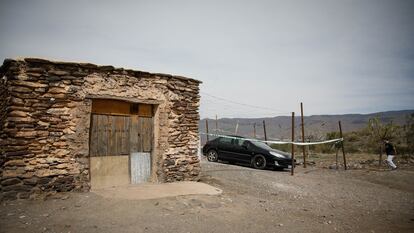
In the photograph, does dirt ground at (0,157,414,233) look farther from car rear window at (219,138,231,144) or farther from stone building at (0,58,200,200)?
car rear window at (219,138,231,144)

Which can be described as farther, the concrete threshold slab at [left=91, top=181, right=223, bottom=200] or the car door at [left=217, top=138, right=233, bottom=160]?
the car door at [left=217, top=138, right=233, bottom=160]

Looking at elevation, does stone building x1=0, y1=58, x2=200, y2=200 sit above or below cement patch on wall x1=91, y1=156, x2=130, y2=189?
above

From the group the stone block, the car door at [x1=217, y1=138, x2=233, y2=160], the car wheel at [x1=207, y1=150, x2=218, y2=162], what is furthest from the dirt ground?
the car wheel at [x1=207, y1=150, x2=218, y2=162]

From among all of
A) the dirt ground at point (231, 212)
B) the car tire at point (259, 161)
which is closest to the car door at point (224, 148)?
the car tire at point (259, 161)

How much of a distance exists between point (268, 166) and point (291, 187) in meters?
3.28

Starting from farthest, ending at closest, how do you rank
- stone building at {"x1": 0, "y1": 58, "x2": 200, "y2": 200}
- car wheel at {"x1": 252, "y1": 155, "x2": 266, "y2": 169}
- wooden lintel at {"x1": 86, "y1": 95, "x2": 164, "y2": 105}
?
car wheel at {"x1": 252, "y1": 155, "x2": 266, "y2": 169} < wooden lintel at {"x1": 86, "y1": 95, "x2": 164, "y2": 105} < stone building at {"x1": 0, "y1": 58, "x2": 200, "y2": 200}

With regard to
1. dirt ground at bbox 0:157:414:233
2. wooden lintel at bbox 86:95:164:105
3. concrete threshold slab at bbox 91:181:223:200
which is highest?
wooden lintel at bbox 86:95:164:105

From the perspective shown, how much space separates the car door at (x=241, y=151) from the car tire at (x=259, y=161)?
29cm

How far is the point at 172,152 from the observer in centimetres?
809

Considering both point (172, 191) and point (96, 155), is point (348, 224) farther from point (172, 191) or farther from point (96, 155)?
point (96, 155)

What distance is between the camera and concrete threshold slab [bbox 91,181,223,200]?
6.42 m

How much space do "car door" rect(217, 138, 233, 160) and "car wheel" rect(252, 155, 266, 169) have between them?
130 cm

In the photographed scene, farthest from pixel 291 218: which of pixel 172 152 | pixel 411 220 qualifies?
pixel 172 152

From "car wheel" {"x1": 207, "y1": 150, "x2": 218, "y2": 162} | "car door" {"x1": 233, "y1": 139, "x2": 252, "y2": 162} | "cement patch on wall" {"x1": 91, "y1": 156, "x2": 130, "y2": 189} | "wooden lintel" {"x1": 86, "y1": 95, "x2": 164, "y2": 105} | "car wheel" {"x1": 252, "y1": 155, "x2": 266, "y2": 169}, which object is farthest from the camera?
"car wheel" {"x1": 207, "y1": 150, "x2": 218, "y2": 162}
